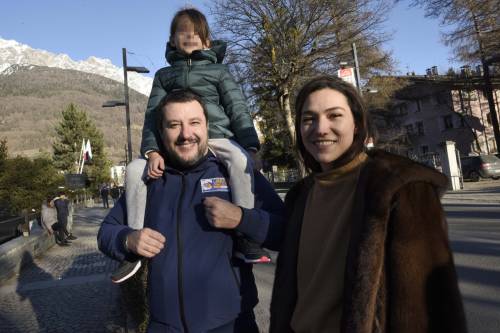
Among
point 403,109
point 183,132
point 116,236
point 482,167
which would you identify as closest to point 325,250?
point 183,132

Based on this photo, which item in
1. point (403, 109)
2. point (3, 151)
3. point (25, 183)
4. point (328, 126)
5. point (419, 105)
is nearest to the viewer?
point (328, 126)

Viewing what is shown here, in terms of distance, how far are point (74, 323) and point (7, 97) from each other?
665 ft

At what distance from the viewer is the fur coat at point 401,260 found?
1.32 m

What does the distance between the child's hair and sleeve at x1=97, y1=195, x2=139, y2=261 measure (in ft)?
3.62

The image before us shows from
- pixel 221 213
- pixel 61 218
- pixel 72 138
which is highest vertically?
pixel 72 138

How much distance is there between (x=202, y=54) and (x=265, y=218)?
113 cm

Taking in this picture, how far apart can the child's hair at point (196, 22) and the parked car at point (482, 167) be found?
26670mm

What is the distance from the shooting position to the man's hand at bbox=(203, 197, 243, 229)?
183cm

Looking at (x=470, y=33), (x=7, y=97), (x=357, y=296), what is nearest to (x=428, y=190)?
(x=357, y=296)

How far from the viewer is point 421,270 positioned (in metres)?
1.33

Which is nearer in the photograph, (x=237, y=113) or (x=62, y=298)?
(x=237, y=113)

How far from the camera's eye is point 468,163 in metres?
26.2

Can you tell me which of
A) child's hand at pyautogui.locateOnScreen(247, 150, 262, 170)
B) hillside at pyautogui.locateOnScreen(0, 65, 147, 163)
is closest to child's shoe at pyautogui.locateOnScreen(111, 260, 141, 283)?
child's hand at pyautogui.locateOnScreen(247, 150, 262, 170)

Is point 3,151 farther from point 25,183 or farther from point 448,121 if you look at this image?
point 448,121
